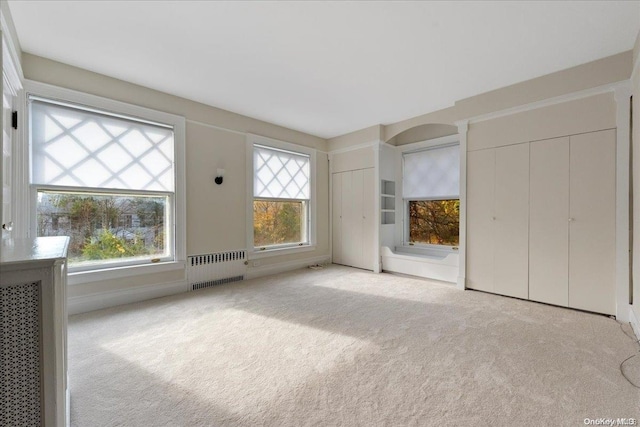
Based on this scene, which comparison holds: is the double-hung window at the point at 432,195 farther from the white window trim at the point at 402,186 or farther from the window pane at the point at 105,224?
the window pane at the point at 105,224

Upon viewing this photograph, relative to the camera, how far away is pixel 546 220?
3139mm

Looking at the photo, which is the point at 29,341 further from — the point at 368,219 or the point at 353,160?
the point at 353,160

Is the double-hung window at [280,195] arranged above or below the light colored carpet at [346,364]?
above

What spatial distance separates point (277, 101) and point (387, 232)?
116 inches

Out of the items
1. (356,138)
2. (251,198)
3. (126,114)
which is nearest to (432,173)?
(356,138)

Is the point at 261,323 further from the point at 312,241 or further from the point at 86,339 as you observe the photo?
the point at 312,241

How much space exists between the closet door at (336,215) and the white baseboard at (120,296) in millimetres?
2877

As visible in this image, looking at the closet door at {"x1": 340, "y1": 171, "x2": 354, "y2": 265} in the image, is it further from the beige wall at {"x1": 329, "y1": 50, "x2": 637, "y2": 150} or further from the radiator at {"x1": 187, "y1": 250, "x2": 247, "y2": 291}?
the radiator at {"x1": 187, "y1": 250, "x2": 247, "y2": 291}

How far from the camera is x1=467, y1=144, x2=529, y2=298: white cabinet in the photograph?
3314 mm

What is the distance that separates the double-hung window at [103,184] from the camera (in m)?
2.76

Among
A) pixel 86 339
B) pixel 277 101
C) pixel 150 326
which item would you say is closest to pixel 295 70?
pixel 277 101

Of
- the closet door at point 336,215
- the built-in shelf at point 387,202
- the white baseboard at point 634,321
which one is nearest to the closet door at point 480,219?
the white baseboard at point 634,321

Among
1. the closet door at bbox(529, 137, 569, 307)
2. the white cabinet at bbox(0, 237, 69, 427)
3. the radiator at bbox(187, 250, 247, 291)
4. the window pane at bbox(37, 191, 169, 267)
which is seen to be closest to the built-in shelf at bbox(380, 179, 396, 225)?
the closet door at bbox(529, 137, 569, 307)

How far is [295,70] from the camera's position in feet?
9.70
